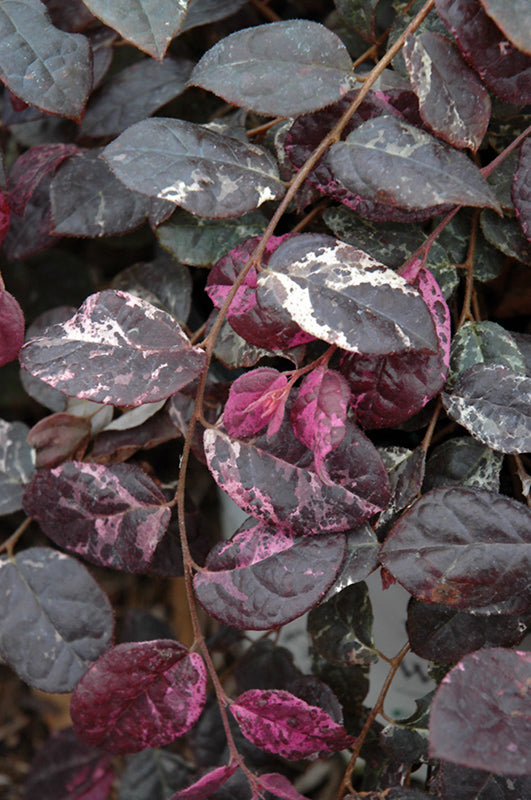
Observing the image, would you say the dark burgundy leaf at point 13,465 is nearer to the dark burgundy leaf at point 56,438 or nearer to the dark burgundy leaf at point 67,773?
the dark burgundy leaf at point 56,438

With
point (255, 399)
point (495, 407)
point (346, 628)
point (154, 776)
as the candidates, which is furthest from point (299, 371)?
point (154, 776)

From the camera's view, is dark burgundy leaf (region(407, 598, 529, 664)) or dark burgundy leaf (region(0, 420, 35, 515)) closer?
dark burgundy leaf (region(407, 598, 529, 664))

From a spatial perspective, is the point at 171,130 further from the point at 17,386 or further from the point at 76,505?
the point at 17,386

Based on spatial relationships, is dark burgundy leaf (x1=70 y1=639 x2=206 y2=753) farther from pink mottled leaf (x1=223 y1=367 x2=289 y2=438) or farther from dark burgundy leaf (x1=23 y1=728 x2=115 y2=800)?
dark burgundy leaf (x1=23 y1=728 x2=115 y2=800)

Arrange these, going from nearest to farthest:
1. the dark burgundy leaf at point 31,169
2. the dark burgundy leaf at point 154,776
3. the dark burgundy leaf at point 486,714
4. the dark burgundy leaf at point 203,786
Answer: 1. the dark burgundy leaf at point 486,714
2. the dark burgundy leaf at point 203,786
3. the dark burgundy leaf at point 31,169
4. the dark burgundy leaf at point 154,776

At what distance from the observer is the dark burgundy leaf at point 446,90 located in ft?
1.37

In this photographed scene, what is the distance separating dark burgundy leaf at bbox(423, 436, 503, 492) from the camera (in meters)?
0.49

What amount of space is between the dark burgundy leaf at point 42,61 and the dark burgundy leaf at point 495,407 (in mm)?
359

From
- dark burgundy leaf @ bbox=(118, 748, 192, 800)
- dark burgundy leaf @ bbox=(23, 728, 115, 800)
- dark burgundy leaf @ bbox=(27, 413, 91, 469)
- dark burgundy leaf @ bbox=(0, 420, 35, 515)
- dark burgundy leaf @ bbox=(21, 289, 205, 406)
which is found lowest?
dark burgundy leaf @ bbox=(23, 728, 115, 800)

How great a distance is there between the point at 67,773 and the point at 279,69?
0.82 meters

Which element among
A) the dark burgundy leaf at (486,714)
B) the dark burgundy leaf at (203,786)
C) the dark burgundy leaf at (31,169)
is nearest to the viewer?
the dark burgundy leaf at (486,714)

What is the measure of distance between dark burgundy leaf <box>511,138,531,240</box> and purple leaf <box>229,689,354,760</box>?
368 mm

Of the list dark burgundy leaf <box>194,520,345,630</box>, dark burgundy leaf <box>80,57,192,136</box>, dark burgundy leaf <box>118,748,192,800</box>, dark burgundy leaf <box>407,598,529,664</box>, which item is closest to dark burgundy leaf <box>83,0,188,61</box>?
dark burgundy leaf <box>80,57,192,136</box>

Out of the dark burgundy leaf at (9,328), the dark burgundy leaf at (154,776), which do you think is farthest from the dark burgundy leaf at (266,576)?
the dark burgundy leaf at (154,776)
